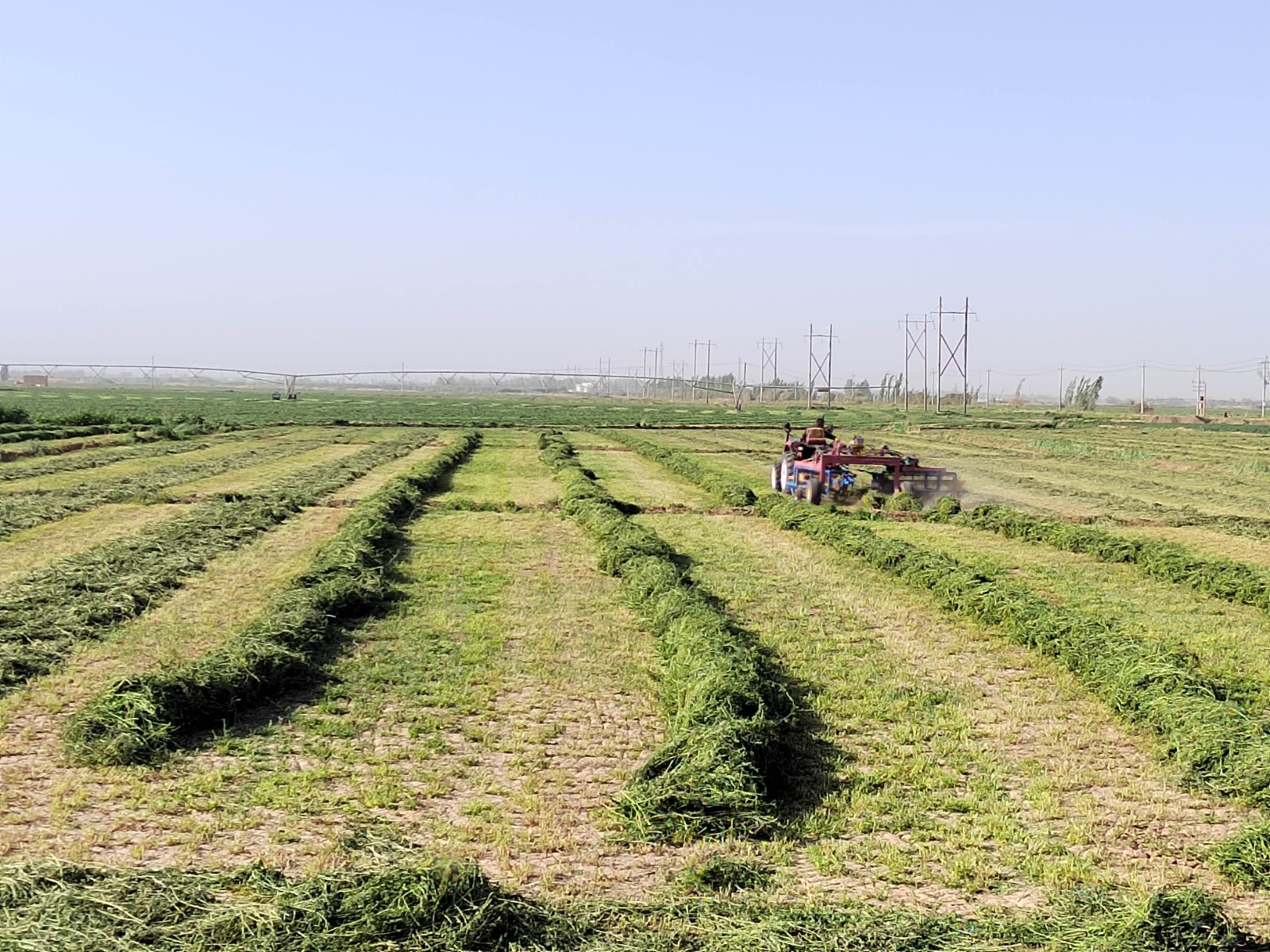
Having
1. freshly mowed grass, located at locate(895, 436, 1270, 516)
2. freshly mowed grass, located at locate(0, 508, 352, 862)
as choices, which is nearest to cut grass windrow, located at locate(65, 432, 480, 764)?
freshly mowed grass, located at locate(0, 508, 352, 862)

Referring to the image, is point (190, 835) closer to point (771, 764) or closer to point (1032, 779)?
point (771, 764)

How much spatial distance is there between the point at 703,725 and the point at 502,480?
22.8m

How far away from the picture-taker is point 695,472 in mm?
32531

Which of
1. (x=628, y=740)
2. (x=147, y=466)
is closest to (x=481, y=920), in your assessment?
(x=628, y=740)

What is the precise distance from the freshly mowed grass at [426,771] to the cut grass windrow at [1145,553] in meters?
7.65

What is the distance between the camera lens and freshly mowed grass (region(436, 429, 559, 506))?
83.3 ft

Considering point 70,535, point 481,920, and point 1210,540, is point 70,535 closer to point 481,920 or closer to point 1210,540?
point 481,920

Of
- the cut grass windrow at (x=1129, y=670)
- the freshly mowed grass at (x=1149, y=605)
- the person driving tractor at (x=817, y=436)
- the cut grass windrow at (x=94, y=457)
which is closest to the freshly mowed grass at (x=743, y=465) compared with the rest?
the person driving tractor at (x=817, y=436)

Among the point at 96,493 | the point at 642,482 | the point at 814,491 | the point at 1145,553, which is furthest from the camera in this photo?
the point at 642,482

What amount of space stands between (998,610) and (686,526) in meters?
9.09

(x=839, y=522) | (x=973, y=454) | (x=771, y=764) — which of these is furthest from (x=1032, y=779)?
(x=973, y=454)

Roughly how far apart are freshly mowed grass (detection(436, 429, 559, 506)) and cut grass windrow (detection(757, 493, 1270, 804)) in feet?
35.0

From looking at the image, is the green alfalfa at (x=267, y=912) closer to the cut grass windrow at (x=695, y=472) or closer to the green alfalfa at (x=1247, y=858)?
the green alfalfa at (x=1247, y=858)

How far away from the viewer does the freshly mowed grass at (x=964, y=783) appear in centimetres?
613
